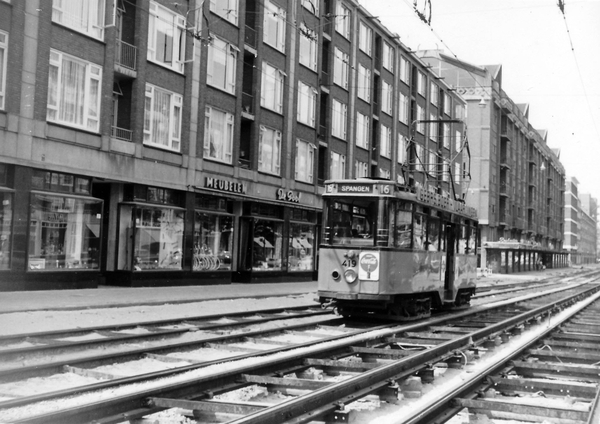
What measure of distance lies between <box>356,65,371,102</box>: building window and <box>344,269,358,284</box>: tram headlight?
27812 mm

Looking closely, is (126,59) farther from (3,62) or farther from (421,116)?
(421,116)

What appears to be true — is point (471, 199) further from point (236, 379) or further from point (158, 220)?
point (236, 379)

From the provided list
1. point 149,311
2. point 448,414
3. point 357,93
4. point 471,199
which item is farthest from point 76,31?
point 471,199

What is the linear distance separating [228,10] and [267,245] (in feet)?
35.0

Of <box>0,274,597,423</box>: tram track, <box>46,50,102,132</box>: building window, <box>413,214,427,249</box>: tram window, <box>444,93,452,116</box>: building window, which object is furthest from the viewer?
<box>444,93,452,116</box>: building window

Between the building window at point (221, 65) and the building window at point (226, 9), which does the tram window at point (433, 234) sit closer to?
the building window at point (221, 65)

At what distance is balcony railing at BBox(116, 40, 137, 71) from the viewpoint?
925 inches

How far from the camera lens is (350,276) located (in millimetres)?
14516

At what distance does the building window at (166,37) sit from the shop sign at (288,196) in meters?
8.66

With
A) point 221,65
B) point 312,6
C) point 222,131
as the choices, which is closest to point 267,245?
point 222,131

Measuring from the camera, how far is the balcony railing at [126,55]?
2350 centimetres

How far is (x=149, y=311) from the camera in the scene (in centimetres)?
1662

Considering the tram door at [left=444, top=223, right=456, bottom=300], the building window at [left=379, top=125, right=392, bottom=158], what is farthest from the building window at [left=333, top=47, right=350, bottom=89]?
the tram door at [left=444, top=223, right=456, bottom=300]

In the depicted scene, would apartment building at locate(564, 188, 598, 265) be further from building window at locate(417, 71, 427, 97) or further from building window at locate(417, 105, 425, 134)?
building window at locate(417, 71, 427, 97)
